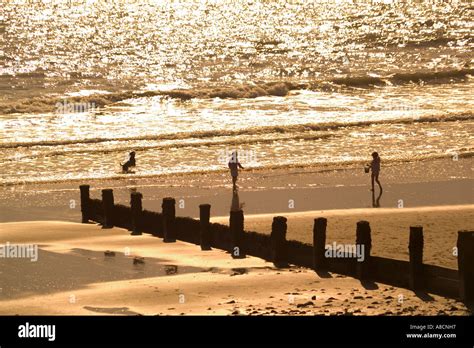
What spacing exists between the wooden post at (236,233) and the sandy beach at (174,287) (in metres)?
0.23

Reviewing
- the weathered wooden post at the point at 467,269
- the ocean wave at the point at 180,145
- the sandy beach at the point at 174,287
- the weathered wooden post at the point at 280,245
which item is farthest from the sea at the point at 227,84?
the weathered wooden post at the point at 467,269

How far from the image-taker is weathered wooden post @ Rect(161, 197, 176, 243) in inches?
816

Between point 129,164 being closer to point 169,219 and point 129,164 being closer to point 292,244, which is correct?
point 169,219

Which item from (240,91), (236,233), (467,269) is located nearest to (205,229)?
(236,233)

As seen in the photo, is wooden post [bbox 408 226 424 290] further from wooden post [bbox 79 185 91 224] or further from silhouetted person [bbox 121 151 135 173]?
silhouetted person [bbox 121 151 135 173]

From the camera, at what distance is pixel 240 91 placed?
58438 millimetres

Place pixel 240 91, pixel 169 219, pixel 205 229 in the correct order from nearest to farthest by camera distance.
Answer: pixel 205 229 → pixel 169 219 → pixel 240 91

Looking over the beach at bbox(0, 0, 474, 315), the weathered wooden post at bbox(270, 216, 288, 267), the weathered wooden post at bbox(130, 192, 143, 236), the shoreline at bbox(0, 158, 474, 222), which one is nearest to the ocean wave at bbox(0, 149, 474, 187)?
the beach at bbox(0, 0, 474, 315)

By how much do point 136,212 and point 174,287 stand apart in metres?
5.28

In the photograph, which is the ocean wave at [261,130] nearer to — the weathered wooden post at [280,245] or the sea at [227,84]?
the sea at [227,84]

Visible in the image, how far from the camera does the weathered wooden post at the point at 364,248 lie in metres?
16.6

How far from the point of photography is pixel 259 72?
223 ft
